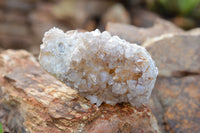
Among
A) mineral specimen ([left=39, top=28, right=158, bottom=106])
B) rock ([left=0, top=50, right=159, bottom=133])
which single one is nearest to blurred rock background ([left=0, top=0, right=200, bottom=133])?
rock ([left=0, top=50, right=159, bottom=133])

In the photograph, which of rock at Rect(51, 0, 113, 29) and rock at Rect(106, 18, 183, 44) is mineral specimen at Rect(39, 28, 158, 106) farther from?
rock at Rect(51, 0, 113, 29)

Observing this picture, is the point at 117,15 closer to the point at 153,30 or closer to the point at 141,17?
the point at 141,17

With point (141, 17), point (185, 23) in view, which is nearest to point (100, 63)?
point (185, 23)

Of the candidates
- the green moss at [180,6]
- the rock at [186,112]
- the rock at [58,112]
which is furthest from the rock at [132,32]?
the green moss at [180,6]

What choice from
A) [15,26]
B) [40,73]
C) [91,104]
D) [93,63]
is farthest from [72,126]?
[15,26]

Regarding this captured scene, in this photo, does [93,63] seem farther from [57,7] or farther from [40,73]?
[57,7]

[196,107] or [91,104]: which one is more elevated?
[196,107]

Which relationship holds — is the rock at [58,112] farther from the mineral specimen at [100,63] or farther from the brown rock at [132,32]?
the brown rock at [132,32]
